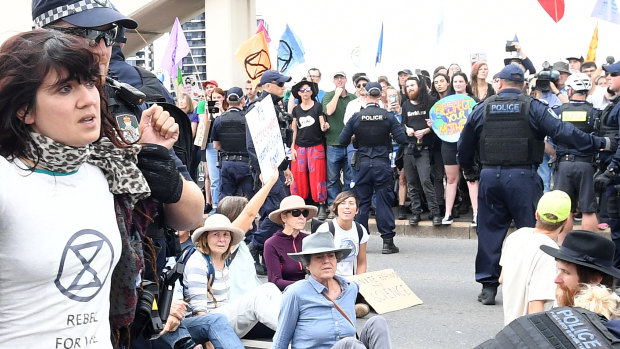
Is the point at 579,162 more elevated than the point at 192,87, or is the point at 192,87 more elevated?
the point at 192,87

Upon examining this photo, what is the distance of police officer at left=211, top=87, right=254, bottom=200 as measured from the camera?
38.8ft

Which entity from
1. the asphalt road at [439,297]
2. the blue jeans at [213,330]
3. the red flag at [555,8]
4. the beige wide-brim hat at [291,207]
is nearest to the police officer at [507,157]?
the asphalt road at [439,297]

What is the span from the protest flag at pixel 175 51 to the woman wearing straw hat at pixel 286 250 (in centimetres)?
866

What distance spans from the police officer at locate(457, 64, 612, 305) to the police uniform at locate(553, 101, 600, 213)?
151 cm

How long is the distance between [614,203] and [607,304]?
5319 millimetres

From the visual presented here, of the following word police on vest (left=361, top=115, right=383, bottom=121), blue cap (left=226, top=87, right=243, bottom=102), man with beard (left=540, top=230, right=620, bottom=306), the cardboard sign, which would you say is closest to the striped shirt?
the cardboard sign

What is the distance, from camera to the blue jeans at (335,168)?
13148 mm

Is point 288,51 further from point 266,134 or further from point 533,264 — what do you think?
point 533,264

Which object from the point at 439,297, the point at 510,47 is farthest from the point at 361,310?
→ the point at 510,47

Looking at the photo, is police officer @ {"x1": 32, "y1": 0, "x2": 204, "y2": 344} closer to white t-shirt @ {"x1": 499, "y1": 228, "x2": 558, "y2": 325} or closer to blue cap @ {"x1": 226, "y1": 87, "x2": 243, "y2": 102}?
white t-shirt @ {"x1": 499, "y1": 228, "x2": 558, "y2": 325}

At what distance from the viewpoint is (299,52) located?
54.5ft

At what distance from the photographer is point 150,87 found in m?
3.21

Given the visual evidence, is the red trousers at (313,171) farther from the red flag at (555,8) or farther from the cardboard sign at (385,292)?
the cardboard sign at (385,292)

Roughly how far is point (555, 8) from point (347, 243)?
24.2 feet
